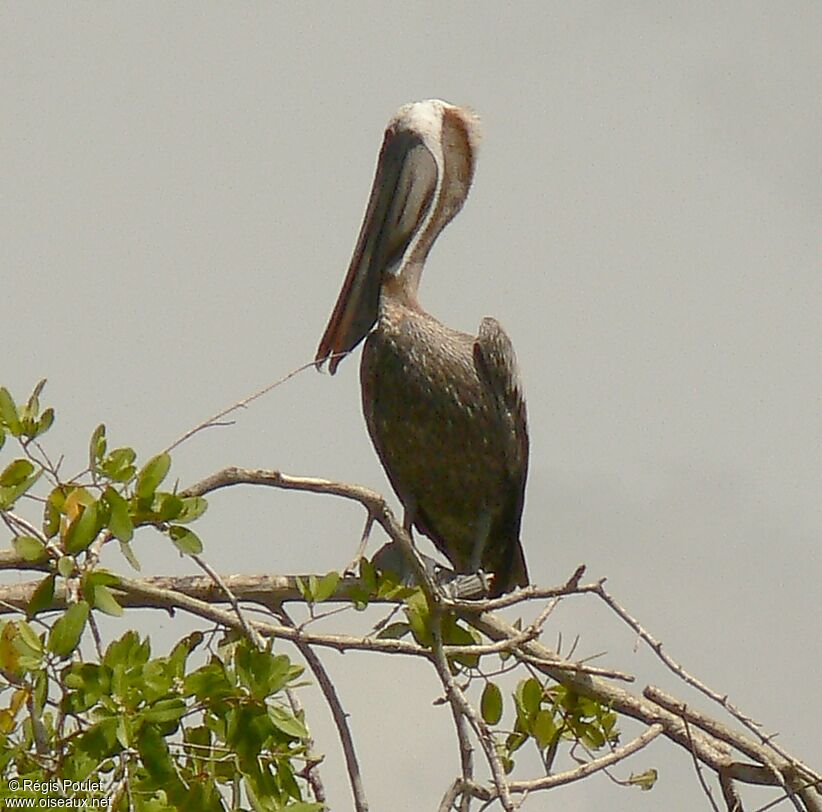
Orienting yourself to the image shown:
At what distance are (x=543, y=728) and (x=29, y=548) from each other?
1.58m

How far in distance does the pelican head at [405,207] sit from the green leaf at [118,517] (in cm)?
285

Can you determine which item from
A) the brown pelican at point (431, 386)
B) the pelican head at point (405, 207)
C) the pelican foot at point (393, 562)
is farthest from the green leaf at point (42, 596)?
the pelican head at point (405, 207)

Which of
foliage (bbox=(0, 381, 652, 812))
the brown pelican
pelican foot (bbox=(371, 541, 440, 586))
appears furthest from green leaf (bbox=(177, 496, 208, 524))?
the brown pelican

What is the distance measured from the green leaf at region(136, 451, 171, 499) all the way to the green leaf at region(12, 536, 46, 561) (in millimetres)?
224

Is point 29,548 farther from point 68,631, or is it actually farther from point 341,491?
point 341,491

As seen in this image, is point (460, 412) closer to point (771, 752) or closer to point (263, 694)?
point (771, 752)

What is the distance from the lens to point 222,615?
3604 mm

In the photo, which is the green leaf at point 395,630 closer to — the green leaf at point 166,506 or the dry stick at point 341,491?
the dry stick at point 341,491

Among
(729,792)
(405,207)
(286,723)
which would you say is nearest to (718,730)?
(729,792)

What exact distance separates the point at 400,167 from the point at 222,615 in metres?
3.22

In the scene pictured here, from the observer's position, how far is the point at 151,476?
11.3 ft

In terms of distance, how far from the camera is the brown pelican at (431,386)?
19.2ft

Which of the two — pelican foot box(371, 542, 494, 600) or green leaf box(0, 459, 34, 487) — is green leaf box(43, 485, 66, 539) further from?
pelican foot box(371, 542, 494, 600)

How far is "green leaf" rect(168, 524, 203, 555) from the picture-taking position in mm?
3496
